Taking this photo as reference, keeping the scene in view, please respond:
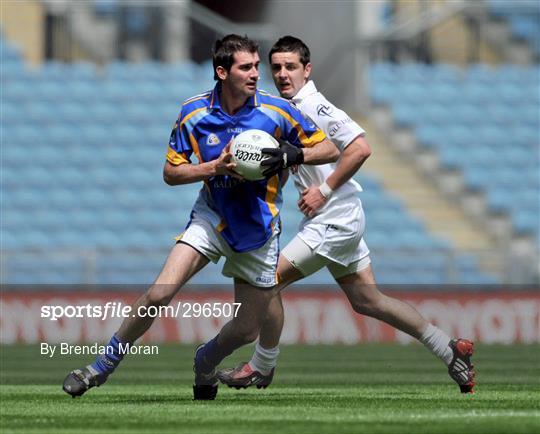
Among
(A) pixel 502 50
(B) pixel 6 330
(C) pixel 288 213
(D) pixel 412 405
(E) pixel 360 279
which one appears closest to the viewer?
(D) pixel 412 405

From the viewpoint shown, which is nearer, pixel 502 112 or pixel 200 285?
pixel 200 285

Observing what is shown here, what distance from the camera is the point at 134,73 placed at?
24.3 metres

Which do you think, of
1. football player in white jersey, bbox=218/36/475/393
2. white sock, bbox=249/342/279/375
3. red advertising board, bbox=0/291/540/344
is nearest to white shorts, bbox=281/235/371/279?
football player in white jersey, bbox=218/36/475/393

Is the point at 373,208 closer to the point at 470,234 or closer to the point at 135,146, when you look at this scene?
the point at 470,234

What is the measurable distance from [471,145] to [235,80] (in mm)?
16369

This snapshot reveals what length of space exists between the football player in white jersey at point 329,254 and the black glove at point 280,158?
81 centimetres

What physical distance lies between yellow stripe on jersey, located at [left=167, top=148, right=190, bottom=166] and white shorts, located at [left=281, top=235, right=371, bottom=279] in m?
1.30

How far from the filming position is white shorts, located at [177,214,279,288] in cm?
833

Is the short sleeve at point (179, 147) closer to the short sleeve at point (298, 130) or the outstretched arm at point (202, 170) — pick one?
the outstretched arm at point (202, 170)

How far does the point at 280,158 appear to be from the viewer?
8172 millimetres

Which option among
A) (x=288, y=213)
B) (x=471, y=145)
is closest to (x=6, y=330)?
(x=288, y=213)

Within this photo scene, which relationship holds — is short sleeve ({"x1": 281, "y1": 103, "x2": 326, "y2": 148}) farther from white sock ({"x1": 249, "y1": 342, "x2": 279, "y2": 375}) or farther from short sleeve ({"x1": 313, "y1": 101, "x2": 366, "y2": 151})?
white sock ({"x1": 249, "y1": 342, "x2": 279, "y2": 375})

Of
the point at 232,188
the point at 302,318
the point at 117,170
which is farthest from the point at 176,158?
the point at 117,170

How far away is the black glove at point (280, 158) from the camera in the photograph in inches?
320
